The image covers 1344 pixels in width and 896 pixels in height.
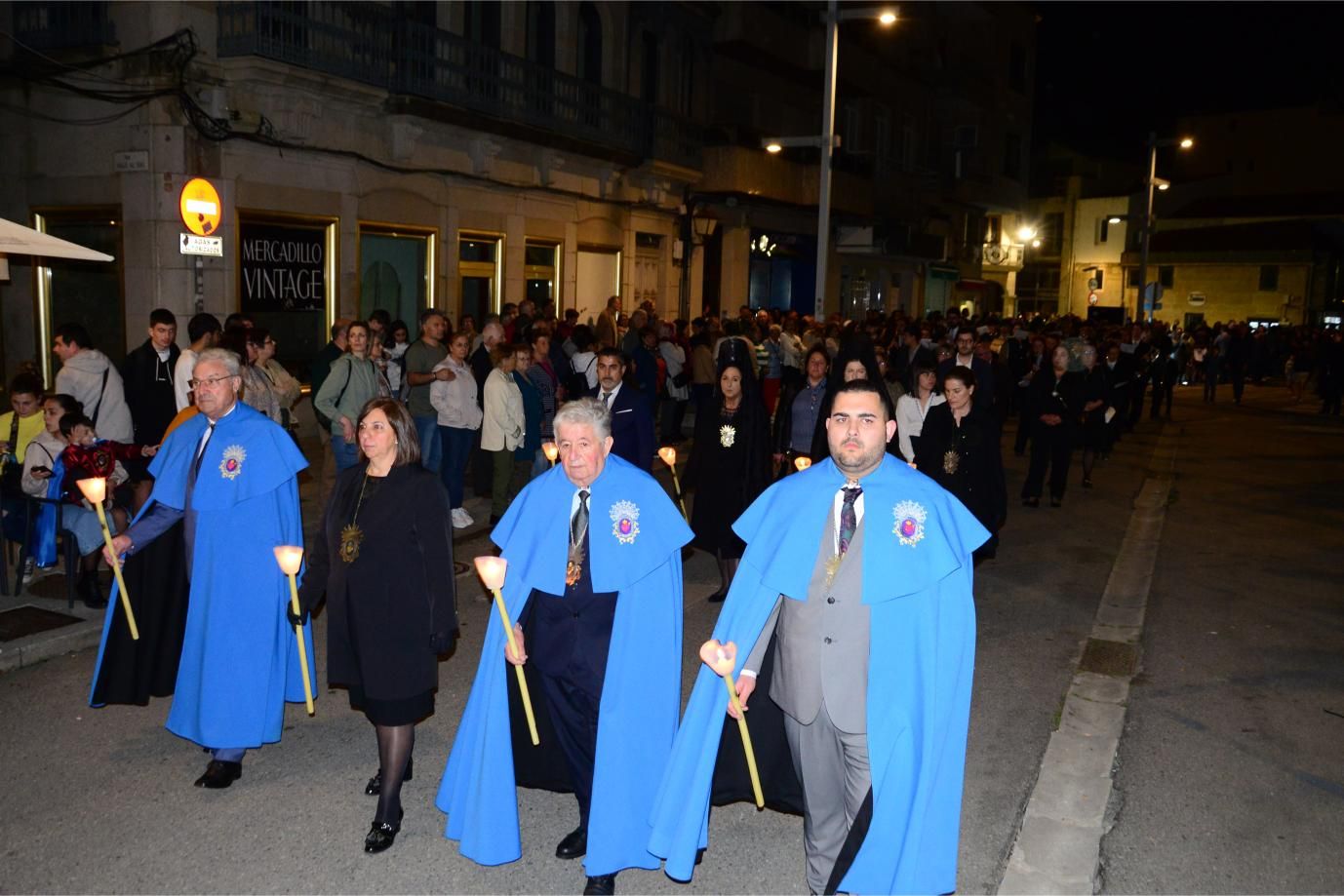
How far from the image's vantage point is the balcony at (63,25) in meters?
14.4

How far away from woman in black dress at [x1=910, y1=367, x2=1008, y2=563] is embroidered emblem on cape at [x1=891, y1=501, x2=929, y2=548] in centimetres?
434

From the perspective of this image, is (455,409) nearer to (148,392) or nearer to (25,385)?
(148,392)

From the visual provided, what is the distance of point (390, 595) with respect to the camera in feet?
15.5

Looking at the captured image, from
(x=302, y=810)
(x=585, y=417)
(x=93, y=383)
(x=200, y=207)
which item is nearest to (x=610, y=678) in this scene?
(x=585, y=417)

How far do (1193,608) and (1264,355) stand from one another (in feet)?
109

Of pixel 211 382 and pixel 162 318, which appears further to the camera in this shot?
pixel 162 318

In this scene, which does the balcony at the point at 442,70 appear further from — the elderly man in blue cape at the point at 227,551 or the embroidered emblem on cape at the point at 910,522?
the embroidered emblem on cape at the point at 910,522

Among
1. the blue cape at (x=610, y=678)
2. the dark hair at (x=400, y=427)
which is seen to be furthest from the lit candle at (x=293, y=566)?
the blue cape at (x=610, y=678)

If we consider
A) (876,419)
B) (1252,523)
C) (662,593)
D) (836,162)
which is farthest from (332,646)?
(836,162)

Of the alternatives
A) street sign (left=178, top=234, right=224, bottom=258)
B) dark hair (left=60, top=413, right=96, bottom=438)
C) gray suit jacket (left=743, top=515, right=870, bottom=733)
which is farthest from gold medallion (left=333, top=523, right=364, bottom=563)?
street sign (left=178, top=234, right=224, bottom=258)

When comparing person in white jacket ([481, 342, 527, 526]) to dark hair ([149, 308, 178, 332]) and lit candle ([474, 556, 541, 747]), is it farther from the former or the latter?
lit candle ([474, 556, 541, 747])

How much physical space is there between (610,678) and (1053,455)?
1056cm

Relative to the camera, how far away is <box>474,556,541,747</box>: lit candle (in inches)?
163

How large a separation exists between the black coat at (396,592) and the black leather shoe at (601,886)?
108 cm
